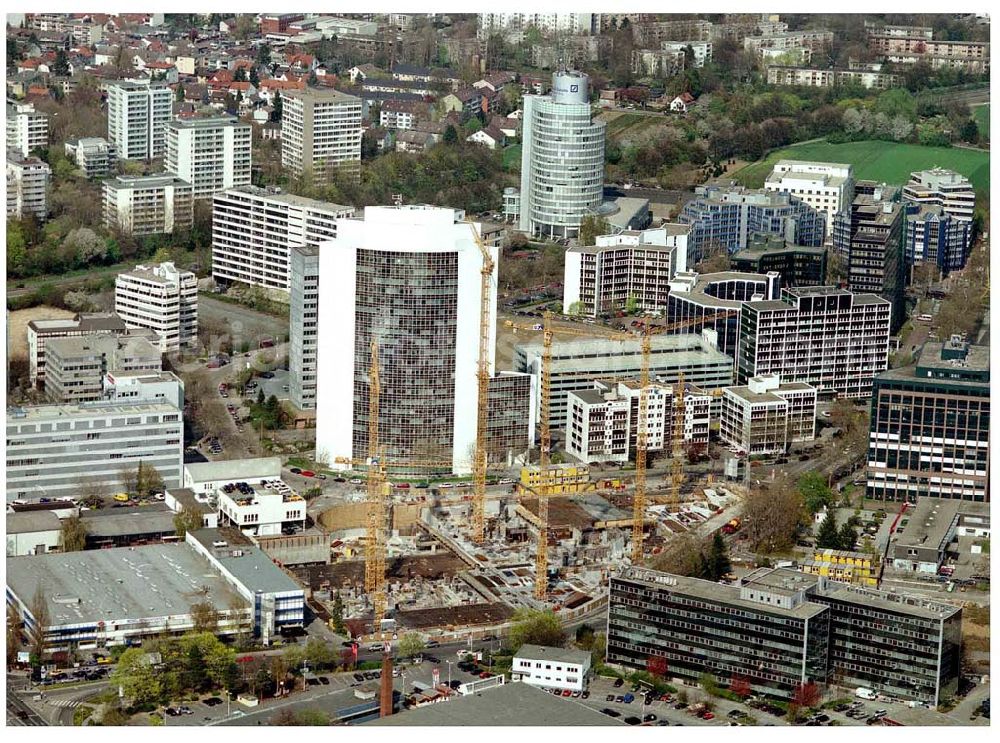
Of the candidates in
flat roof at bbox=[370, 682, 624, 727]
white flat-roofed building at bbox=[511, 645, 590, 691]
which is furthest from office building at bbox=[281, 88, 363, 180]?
flat roof at bbox=[370, 682, 624, 727]

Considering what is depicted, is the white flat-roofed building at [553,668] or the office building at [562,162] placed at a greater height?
the office building at [562,162]

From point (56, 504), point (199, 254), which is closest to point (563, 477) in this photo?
point (56, 504)

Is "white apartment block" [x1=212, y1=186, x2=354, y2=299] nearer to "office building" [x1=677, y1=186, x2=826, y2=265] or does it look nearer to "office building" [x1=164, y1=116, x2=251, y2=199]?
"office building" [x1=164, y1=116, x2=251, y2=199]

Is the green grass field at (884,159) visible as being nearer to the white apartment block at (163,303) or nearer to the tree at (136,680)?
the white apartment block at (163,303)

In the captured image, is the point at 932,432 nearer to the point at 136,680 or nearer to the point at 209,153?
the point at 136,680

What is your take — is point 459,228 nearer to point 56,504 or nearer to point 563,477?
point 563,477

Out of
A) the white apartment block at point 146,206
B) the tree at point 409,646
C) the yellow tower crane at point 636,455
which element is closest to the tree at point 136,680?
the tree at point 409,646
